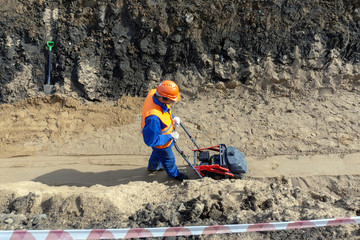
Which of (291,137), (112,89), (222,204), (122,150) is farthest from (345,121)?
(112,89)

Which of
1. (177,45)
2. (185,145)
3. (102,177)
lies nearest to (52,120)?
(102,177)

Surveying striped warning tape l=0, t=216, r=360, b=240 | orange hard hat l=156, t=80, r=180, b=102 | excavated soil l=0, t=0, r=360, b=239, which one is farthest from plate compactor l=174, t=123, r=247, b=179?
striped warning tape l=0, t=216, r=360, b=240

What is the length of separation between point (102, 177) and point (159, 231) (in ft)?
9.41

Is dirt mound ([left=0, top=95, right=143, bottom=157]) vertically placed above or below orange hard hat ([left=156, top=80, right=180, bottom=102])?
below

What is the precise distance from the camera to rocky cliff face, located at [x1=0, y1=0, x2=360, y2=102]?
720cm

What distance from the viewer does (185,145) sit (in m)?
6.09

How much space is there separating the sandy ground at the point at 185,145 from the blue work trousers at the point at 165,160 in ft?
1.01

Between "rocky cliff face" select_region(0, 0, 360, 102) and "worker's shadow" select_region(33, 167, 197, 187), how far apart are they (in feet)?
8.59

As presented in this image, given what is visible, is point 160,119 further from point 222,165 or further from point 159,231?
point 159,231

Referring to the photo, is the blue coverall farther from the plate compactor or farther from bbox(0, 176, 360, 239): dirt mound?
bbox(0, 176, 360, 239): dirt mound

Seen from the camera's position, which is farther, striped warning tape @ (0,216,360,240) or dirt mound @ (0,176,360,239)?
dirt mound @ (0,176,360,239)

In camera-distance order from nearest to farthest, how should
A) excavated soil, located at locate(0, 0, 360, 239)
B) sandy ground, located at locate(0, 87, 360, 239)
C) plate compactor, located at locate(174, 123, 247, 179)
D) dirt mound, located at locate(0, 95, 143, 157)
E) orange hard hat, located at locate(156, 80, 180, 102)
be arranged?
1. orange hard hat, located at locate(156, 80, 180, 102)
2. sandy ground, located at locate(0, 87, 360, 239)
3. plate compactor, located at locate(174, 123, 247, 179)
4. excavated soil, located at locate(0, 0, 360, 239)
5. dirt mound, located at locate(0, 95, 143, 157)

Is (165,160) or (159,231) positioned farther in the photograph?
(165,160)

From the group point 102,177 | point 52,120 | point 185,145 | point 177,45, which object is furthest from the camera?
point 177,45
